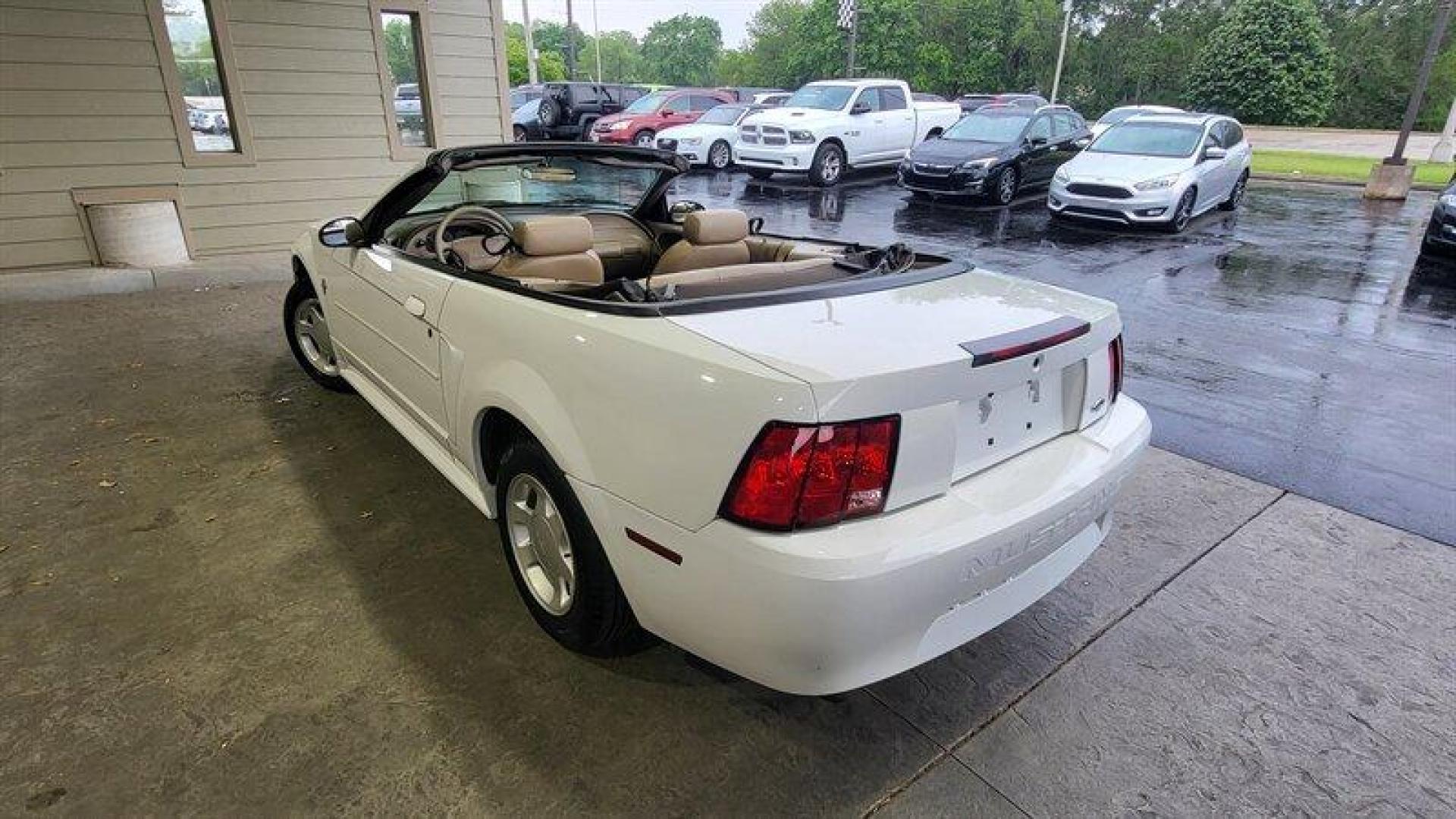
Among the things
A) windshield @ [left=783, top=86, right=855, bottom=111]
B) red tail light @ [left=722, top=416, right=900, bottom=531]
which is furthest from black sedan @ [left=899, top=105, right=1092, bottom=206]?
red tail light @ [left=722, top=416, right=900, bottom=531]

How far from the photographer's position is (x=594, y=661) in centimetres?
230

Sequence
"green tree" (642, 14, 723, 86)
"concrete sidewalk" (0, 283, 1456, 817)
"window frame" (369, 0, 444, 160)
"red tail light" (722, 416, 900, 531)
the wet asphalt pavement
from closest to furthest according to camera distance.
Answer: "red tail light" (722, 416, 900, 531) < "concrete sidewalk" (0, 283, 1456, 817) < the wet asphalt pavement < "window frame" (369, 0, 444, 160) < "green tree" (642, 14, 723, 86)

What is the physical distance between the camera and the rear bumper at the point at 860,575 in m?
1.60

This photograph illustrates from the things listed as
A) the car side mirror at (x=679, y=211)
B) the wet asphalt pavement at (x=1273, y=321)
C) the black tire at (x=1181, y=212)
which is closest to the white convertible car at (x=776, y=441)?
the car side mirror at (x=679, y=211)

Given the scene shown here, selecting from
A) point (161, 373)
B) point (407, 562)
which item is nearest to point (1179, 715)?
point (407, 562)

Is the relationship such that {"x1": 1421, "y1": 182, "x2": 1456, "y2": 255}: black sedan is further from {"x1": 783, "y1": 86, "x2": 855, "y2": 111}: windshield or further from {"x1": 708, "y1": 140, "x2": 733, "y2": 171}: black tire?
{"x1": 708, "y1": 140, "x2": 733, "y2": 171}: black tire

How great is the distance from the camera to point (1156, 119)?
1124 cm

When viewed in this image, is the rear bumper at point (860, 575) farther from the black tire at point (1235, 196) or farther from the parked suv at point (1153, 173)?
the black tire at point (1235, 196)

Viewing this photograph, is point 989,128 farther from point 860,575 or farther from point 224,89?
point 860,575

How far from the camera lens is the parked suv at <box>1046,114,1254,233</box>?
32.5 ft

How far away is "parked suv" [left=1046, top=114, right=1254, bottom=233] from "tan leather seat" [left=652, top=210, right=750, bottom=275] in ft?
28.7

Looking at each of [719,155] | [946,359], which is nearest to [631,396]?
[946,359]

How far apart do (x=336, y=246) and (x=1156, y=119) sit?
1185 cm

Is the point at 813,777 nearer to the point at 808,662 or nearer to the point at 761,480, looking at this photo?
the point at 808,662
